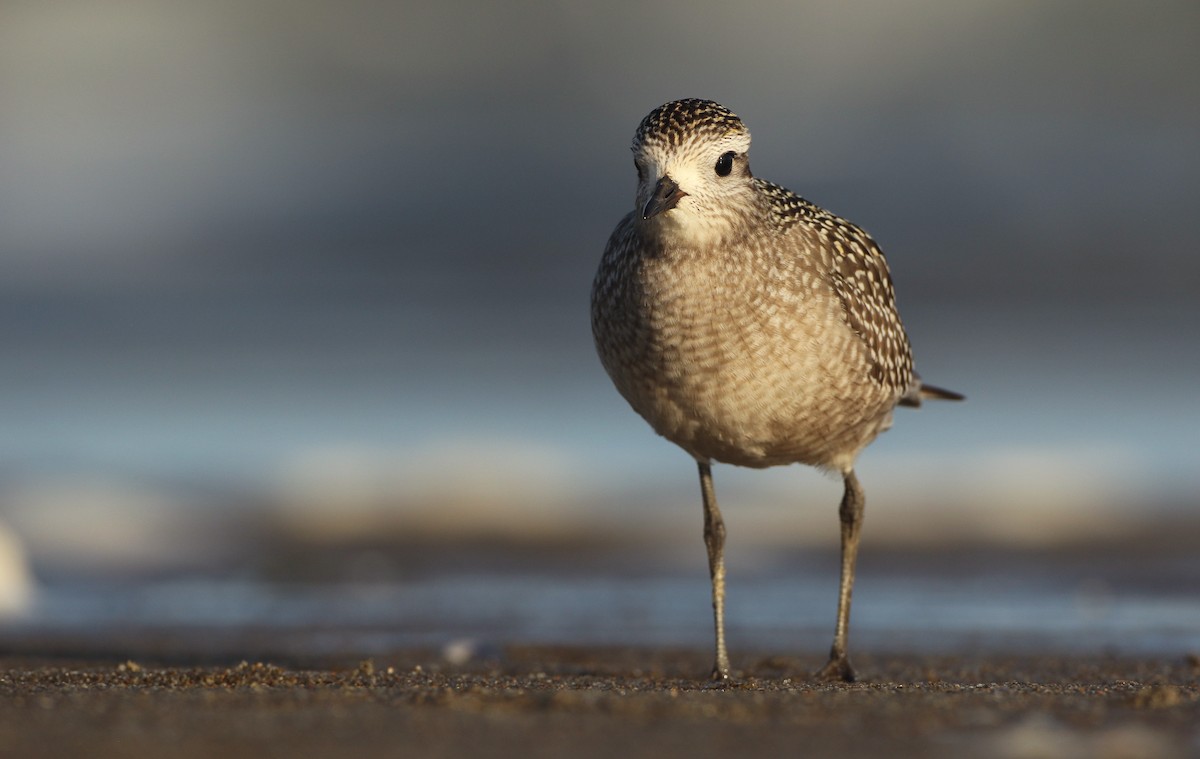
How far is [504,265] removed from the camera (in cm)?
2372

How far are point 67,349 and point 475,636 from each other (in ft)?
41.1

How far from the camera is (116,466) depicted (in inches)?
539

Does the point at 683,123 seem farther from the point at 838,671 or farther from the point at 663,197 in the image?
the point at 838,671

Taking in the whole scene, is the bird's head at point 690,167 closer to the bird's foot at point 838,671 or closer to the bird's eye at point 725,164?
the bird's eye at point 725,164

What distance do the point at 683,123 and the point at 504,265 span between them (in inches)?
684

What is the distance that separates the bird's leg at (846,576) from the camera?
6.62m

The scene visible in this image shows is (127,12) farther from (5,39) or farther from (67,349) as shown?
(67,349)

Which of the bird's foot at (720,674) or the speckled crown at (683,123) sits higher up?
the speckled crown at (683,123)

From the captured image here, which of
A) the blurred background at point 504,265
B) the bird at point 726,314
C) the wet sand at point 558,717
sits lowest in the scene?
the wet sand at point 558,717

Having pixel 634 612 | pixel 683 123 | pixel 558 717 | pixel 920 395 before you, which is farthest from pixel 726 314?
pixel 634 612

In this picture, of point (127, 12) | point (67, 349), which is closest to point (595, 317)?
point (67, 349)

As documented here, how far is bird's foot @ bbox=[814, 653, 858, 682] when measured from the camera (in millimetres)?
6500

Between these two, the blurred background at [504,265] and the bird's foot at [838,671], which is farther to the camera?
the blurred background at [504,265]

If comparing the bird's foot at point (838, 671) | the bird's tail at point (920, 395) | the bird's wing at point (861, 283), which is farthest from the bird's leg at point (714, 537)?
the bird's tail at point (920, 395)
